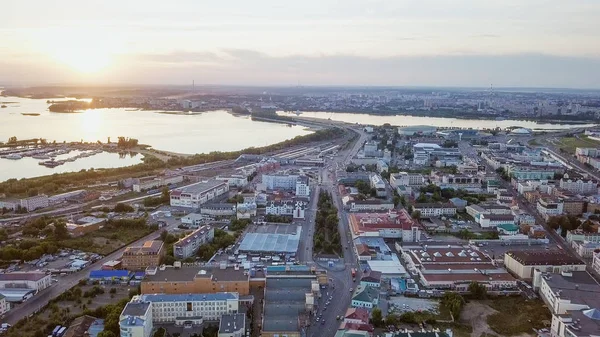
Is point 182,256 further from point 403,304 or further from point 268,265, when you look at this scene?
point 403,304

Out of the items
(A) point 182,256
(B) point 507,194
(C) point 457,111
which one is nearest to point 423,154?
(B) point 507,194

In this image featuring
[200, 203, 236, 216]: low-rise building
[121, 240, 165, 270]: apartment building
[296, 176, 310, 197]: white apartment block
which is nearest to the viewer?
[121, 240, 165, 270]: apartment building

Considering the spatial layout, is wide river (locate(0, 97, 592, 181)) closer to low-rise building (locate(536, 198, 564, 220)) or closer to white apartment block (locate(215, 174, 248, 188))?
white apartment block (locate(215, 174, 248, 188))

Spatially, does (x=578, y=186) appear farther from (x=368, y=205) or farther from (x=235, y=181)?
(x=235, y=181)

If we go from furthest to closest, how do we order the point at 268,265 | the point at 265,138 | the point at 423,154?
the point at 265,138 → the point at 423,154 → the point at 268,265

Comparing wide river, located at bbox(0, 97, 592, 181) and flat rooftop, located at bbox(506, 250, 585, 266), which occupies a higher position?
wide river, located at bbox(0, 97, 592, 181)

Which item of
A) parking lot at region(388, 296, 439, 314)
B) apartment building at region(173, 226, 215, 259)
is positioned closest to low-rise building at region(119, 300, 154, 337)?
apartment building at region(173, 226, 215, 259)

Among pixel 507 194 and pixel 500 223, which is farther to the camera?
pixel 507 194
